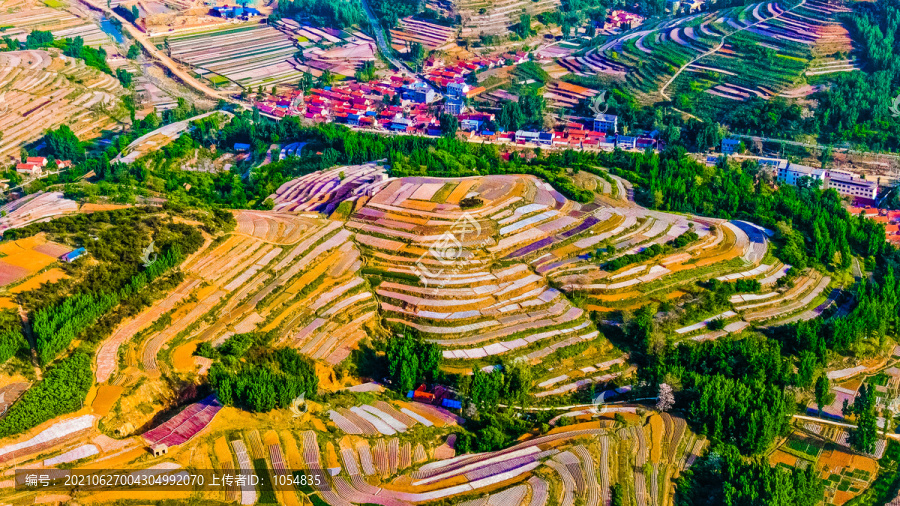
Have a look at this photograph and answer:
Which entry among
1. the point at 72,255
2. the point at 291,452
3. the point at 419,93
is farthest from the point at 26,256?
the point at 419,93

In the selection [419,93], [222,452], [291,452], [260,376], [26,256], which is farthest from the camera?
[419,93]

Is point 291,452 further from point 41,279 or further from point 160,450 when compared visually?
point 41,279

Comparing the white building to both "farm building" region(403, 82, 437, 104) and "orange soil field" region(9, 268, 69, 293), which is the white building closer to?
"farm building" region(403, 82, 437, 104)

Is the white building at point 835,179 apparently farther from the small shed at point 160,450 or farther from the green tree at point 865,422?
the small shed at point 160,450

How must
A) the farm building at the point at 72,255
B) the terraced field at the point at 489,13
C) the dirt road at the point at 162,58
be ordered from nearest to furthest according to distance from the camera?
1. the farm building at the point at 72,255
2. the dirt road at the point at 162,58
3. the terraced field at the point at 489,13

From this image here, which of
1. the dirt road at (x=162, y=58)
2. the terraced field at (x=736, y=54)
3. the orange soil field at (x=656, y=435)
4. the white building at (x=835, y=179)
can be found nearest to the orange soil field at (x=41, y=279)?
the orange soil field at (x=656, y=435)

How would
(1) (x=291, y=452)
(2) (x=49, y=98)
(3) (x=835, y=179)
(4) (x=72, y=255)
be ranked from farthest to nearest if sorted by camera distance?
1. (2) (x=49, y=98)
2. (3) (x=835, y=179)
3. (4) (x=72, y=255)
4. (1) (x=291, y=452)
